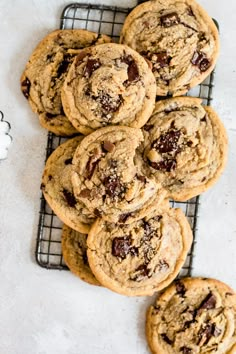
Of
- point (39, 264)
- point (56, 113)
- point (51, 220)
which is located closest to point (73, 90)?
point (56, 113)

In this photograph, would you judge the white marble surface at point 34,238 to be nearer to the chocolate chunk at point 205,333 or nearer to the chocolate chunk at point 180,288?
the chocolate chunk at point 180,288

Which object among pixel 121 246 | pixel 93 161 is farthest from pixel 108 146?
pixel 121 246

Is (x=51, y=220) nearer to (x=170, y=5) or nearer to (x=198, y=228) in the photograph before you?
(x=198, y=228)

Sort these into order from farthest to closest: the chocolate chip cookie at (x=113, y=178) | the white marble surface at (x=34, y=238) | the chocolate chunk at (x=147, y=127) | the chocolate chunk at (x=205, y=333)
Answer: the white marble surface at (x=34, y=238), the chocolate chunk at (x=205, y=333), the chocolate chunk at (x=147, y=127), the chocolate chip cookie at (x=113, y=178)

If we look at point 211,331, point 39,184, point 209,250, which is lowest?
point 211,331

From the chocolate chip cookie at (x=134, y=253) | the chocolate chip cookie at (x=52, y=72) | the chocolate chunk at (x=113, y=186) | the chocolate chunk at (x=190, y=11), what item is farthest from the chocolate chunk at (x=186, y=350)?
the chocolate chunk at (x=190, y=11)

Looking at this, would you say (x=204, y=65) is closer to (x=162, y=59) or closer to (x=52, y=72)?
(x=162, y=59)
